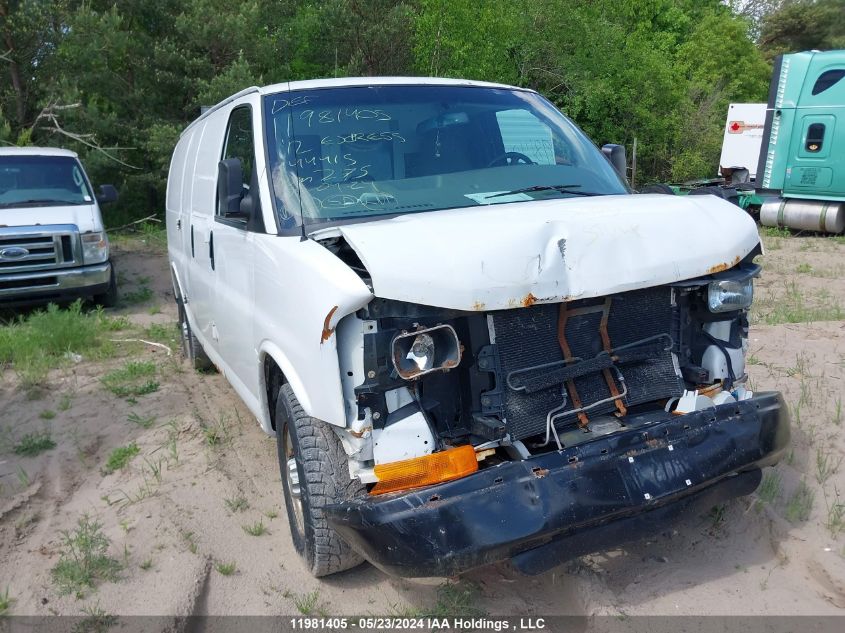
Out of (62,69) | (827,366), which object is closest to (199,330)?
(827,366)

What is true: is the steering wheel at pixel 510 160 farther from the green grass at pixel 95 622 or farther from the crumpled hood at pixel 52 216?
the crumpled hood at pixel 52 216

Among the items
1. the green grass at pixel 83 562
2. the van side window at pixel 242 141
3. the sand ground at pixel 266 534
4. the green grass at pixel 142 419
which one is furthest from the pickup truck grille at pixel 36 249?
the green grass at pixel 83 562

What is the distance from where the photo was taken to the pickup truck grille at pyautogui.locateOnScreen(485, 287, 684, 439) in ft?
9.75

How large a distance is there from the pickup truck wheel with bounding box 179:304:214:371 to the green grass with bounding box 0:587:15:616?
308cm

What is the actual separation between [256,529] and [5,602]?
116 cm

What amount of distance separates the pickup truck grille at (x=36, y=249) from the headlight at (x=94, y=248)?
0.09 metres

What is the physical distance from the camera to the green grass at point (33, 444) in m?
4.97

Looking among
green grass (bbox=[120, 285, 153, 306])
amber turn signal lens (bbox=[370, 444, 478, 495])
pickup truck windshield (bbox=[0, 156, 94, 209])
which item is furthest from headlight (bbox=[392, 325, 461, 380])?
green grass (bbox=[120, 285, 153, 306])

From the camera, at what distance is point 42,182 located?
9.87 metres

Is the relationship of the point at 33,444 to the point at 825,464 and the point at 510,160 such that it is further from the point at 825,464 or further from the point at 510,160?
the point at 825,464

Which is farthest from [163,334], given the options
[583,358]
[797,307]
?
[797,307]

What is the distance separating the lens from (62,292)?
909 centimetres

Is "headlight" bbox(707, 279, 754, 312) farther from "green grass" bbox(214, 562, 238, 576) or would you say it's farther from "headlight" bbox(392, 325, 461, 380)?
"green grass" bbox(214, 562, 238, 576)

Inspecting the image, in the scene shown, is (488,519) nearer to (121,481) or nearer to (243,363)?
(243,363)
